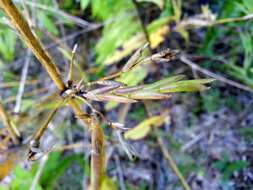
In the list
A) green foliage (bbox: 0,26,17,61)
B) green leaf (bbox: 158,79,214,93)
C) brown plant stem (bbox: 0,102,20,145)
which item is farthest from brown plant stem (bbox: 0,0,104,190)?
green foliage (bbox: 0,26,17,61)

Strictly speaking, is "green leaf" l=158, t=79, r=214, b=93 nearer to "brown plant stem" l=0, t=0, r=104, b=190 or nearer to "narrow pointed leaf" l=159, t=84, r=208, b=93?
"narrow pointed leaf" l=159, t=84, r=208, b=93

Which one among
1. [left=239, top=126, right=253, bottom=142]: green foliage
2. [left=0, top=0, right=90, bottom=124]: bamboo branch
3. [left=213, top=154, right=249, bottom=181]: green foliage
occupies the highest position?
[left=0, top=0, right=90, bottom=124]: bamboo branch

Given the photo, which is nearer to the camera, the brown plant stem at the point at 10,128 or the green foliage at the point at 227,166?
the brown plant stem at the point at 10,128

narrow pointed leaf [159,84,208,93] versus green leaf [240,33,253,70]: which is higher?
narrow pointed leaf [159,84,208,93]

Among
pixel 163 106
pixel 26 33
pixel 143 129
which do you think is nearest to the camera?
pixel 26 33

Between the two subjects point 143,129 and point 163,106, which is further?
point 163,106

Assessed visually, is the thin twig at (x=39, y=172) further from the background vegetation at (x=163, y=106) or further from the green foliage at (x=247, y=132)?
the green foliage at (x=247, y=132)

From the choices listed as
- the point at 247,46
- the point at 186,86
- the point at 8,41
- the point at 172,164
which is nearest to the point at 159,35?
the point at 247,46

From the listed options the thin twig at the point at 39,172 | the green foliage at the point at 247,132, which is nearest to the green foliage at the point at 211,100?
the green foliage at the point at 247,132

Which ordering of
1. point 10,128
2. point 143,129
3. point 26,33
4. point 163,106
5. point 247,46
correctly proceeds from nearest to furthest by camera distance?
point 26,33
point 10,128
point 247,46
point 143,129
point 163,106

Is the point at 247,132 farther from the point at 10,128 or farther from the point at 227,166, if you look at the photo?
the point at 10,128
